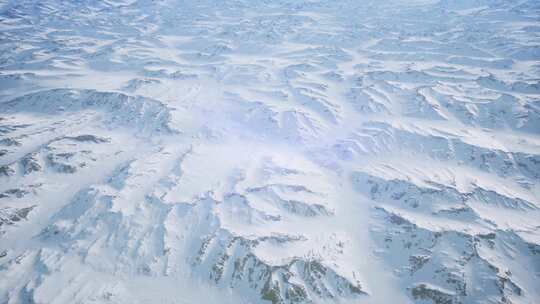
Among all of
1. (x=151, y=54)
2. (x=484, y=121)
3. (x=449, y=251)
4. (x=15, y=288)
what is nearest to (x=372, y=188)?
(x=449, y=251)

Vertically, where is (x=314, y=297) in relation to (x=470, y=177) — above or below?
below

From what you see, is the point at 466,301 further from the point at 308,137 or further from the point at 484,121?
the point at 484,121

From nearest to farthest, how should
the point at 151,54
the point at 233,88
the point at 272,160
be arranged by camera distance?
the point at 272,160 → the point at 233,88 → the point at 151,54

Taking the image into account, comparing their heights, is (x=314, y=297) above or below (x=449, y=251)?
below

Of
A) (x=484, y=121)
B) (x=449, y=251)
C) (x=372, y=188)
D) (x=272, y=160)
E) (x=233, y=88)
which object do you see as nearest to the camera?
(x=449, y=251)

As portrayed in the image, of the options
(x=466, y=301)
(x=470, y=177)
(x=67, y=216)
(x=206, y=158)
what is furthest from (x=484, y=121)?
(x=67, y=216)

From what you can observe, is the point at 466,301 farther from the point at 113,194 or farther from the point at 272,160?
the point at 113,194

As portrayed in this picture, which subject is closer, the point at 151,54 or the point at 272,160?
the point at 272,160
